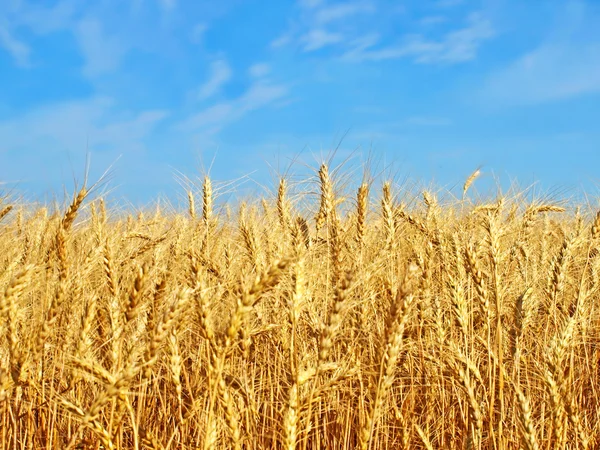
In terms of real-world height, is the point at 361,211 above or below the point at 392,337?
above

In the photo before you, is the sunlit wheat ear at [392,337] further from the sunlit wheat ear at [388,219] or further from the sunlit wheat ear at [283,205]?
the sunlit wheat ear at [283,205]

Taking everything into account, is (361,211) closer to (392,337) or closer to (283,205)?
(283,205)

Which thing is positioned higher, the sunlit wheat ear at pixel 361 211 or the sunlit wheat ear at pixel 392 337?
the sunlit wheat ear at pixel 361 211

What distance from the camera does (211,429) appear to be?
1904mm

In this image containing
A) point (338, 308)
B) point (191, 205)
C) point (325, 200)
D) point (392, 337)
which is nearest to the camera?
point (338, 308)

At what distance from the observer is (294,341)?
218cm

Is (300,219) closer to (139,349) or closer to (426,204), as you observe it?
(426,204)

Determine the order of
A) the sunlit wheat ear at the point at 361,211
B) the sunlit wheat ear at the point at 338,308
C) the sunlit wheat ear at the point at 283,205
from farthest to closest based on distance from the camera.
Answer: the sunlit wheat ear at the point at 283,205
the sunlit wheat ear at the point at 361,211
the sunlit wheat ear at the point at 338,308

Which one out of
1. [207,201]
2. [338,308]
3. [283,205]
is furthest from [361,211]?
[338,308]

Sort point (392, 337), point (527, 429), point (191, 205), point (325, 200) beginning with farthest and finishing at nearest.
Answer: point (191, 205) < point (325, 200) < point (527, 429) < point (392, 337)

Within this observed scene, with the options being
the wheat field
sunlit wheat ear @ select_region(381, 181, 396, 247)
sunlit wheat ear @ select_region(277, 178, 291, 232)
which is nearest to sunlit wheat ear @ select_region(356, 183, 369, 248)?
the wheat field

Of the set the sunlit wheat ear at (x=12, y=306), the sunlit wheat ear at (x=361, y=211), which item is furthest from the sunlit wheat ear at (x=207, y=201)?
the sunlit wheat ear at (x=12, y=306)

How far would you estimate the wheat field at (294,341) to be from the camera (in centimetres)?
193

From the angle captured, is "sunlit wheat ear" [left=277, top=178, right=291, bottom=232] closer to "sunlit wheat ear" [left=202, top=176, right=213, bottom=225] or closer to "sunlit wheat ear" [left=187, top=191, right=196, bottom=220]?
"sunlit wheat ear" [left=202, top=176, right=213, bottom=225]
